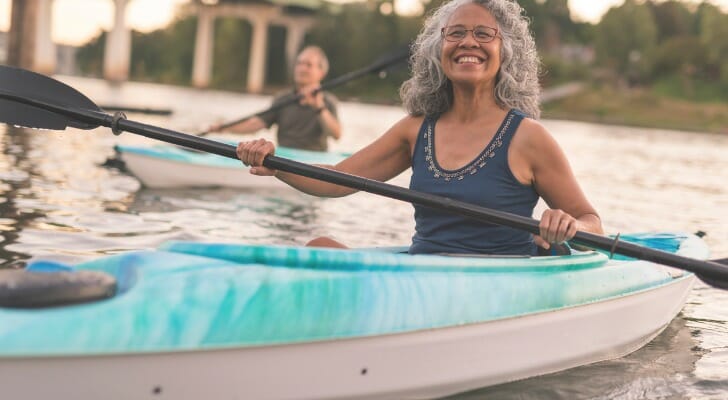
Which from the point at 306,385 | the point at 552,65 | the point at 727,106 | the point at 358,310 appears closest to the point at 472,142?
the point at 358,310

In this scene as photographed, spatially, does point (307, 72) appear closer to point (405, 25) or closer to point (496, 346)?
point (496, 346)

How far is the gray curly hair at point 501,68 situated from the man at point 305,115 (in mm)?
4776

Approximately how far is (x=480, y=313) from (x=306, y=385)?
68 cm

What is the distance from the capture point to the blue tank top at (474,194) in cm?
333

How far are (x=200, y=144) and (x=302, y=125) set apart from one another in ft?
16.6

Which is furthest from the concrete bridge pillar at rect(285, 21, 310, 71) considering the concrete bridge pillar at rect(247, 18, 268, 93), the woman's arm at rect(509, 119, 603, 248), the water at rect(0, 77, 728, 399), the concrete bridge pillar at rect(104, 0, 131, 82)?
the woman's arm at rect(509, 119, 603, 248)

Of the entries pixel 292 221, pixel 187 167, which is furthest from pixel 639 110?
pixel 292 221

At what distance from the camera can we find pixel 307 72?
841 centimetres

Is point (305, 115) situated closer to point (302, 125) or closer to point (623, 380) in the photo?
point (302, 125)

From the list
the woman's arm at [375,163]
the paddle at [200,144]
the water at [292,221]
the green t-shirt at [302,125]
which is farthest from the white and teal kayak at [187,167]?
the woman's arm at [375,163]

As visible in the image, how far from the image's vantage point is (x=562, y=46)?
72.7 m

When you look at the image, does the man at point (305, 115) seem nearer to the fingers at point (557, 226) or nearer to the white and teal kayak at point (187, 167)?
the white and teal kayak at point (187, 167)

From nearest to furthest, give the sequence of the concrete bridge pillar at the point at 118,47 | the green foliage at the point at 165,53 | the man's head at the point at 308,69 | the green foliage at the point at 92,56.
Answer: the man's head at the point at 308,69
the concrete bridge pillar at the point at 118,47
the green foliage at the point at 165,53
the green foliage at the point at 92,56

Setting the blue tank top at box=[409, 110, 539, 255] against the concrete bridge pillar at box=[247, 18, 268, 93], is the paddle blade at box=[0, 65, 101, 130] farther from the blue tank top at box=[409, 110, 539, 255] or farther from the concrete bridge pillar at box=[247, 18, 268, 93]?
the concrete bridge pillar at box=[247, 18, 268, 93]
